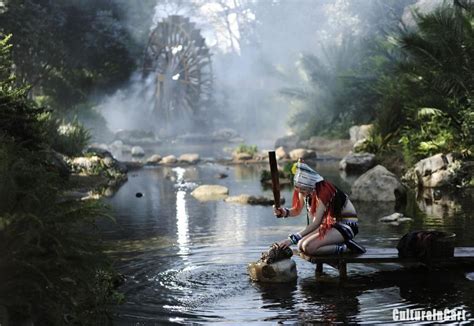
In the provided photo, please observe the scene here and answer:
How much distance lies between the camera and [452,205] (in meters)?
15.4

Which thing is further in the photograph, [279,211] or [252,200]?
[252,200]

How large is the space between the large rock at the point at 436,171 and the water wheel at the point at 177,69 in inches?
1178

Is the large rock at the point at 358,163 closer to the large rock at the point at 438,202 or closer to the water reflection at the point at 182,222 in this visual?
the water reflection at the point at 182,222

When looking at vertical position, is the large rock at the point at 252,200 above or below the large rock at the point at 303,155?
below

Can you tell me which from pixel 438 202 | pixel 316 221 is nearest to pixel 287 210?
pixel 316 221

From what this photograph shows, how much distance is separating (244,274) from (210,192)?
9620 mm

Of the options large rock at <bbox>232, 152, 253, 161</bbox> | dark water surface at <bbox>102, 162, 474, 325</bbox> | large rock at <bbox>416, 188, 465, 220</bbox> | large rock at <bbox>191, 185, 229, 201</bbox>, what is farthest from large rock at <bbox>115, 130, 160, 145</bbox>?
dark water surface at <bbox>102, 162, 474, 325</bbox>

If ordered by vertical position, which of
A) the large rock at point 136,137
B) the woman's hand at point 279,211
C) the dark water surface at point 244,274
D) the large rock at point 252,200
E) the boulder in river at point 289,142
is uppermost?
the large rock at point 136,137

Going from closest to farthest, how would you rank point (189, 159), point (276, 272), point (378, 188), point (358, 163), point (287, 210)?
point (276, 272)
point (287, 210)
point (378, 188)
point (358, 163)
point (189, 159)

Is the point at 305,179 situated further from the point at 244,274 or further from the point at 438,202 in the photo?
the point at 438,202

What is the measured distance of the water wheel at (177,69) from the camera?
48562 mm

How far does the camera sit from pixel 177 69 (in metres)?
49.4

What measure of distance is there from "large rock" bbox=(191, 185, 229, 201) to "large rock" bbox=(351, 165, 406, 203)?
2.83 m

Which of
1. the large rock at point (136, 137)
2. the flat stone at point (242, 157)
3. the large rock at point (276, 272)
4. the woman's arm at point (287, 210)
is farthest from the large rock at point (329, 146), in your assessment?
the large rock at point (276, 272)
